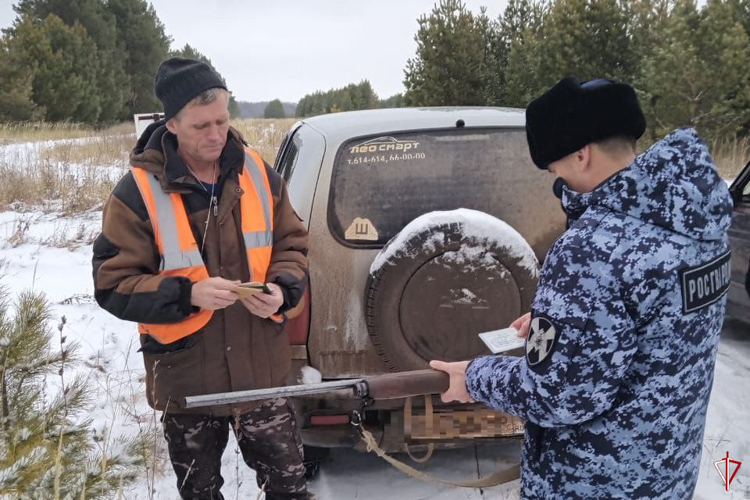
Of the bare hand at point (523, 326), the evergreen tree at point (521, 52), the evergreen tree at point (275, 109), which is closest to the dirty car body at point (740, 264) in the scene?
the bare hand at point (523, 326)

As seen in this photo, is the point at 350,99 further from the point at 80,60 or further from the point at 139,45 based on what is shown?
the point at 80,60

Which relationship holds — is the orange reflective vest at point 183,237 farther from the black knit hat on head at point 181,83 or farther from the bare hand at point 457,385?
the bare hand at point 457,385

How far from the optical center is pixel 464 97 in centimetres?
1973

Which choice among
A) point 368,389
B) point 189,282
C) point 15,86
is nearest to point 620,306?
point 368,389

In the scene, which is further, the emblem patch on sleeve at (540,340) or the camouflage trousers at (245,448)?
the camouflage trousers at (245,448)

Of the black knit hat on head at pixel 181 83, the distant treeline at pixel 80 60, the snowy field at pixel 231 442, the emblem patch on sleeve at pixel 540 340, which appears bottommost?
the snowy field at pixel 231 442

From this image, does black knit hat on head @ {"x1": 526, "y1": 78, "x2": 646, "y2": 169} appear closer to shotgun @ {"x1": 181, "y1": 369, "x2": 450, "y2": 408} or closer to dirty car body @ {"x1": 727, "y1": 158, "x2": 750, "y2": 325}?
shotgun @ {"x1": 181, "y1": 369, "x2": 450, "y2": 408}

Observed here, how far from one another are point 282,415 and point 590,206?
4.81ft

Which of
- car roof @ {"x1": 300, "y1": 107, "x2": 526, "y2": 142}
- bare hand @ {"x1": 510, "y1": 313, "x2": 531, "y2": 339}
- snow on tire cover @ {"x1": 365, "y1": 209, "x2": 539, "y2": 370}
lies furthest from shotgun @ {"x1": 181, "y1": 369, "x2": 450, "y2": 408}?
car roof @ {"x1": 300, "y1": 107, "x2": 526, "y2": 142}

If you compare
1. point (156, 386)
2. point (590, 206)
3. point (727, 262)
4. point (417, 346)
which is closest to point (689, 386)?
point (727, 262)

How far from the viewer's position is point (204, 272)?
6.97 ft

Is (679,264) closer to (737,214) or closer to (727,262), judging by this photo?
(727,262)

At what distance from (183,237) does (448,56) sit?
60.3ft

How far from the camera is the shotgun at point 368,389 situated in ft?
6.01
